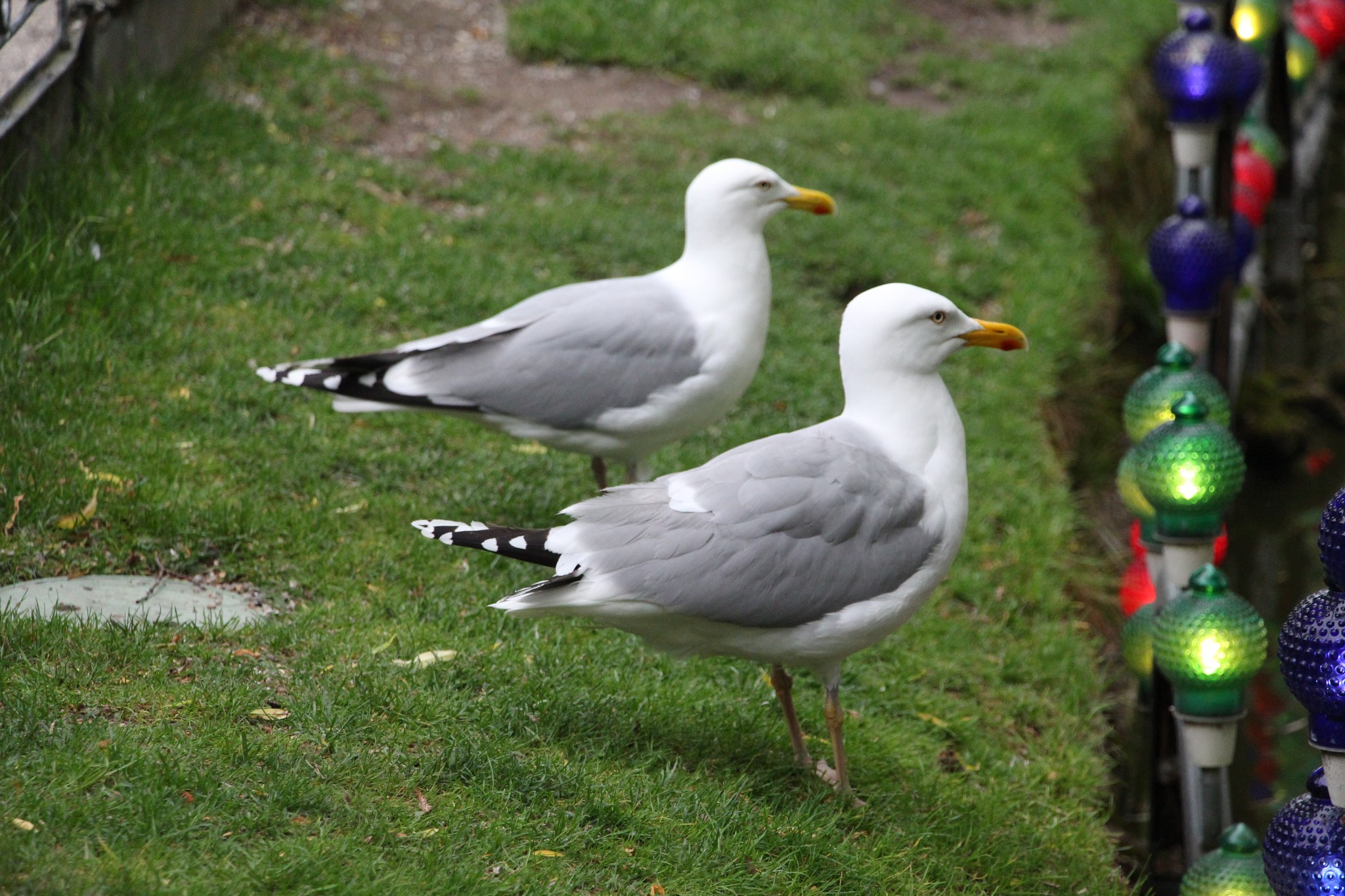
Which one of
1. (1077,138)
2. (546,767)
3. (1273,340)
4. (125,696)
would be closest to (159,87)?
(125,696)

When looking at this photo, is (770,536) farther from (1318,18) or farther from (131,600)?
(1318,18)

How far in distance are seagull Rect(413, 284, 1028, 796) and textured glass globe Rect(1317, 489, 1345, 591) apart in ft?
3.27

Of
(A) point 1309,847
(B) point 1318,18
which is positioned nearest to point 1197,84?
(A) point 1309,847

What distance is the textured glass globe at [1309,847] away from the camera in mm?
2635

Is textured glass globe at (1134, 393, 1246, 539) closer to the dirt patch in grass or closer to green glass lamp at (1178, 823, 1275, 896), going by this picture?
green glass lamp at (1178, 823, 1275, 896)

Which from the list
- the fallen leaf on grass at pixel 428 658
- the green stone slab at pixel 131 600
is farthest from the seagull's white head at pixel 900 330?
the green stone slab at pixel 131 600

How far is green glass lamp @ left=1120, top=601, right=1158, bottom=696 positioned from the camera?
433cm

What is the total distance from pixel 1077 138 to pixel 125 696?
21.6 feet

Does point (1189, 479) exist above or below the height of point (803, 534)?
below

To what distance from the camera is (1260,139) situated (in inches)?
294

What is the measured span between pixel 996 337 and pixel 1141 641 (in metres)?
1.38

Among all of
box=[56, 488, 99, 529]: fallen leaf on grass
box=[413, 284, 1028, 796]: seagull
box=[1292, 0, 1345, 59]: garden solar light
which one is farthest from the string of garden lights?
box=[56, 488, 99, 529]: fallen leaf on grass

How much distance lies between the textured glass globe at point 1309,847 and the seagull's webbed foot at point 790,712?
1.11 metres

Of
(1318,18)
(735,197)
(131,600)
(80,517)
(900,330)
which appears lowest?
(131,600)
